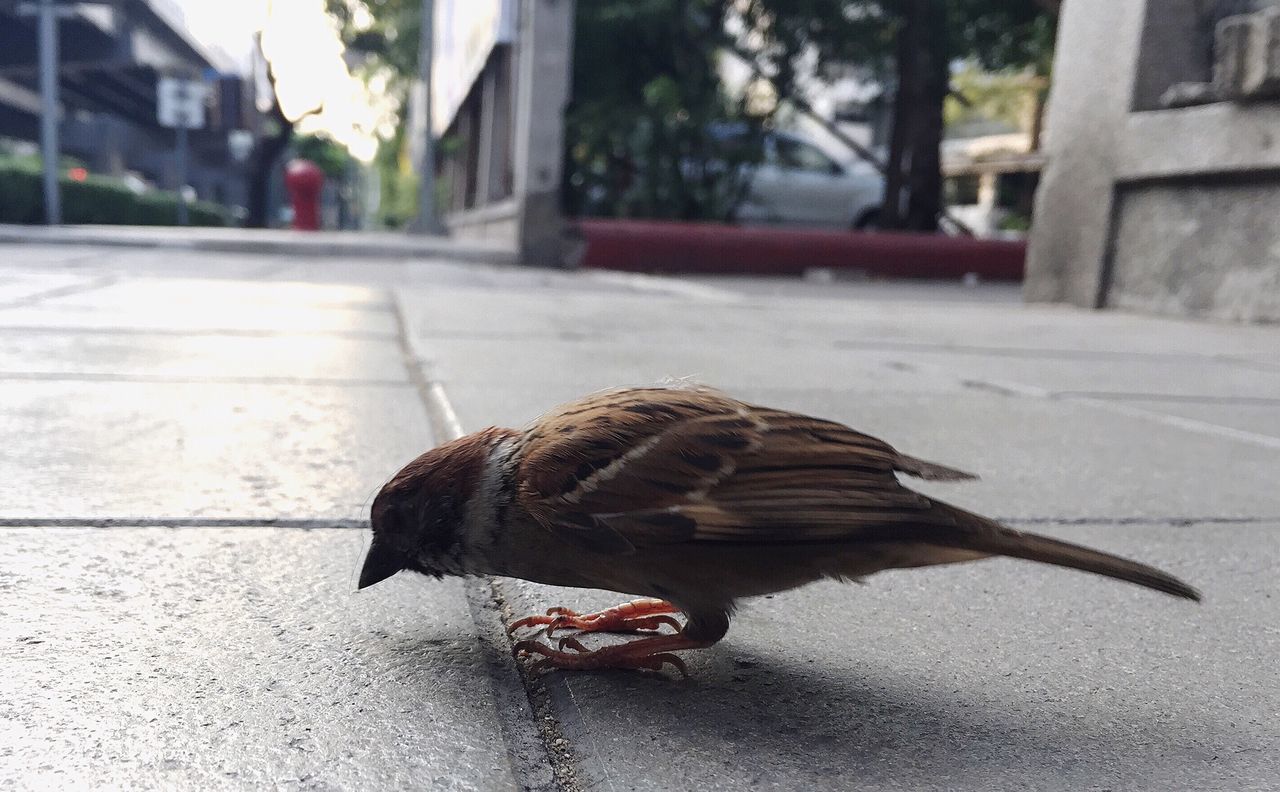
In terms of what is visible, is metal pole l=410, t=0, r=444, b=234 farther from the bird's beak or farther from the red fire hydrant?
the bird's beak

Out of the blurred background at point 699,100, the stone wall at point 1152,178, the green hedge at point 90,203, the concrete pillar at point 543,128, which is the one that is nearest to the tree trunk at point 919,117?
the blurred background at point 699,100

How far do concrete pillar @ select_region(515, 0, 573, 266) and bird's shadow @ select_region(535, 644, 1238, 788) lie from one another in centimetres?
1127

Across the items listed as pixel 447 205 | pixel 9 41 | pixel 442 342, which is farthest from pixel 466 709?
pixel 9 41

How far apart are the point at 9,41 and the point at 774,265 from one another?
34737mm

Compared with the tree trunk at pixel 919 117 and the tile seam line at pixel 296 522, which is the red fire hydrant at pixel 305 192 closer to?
the tree trunk at pixel 919 117

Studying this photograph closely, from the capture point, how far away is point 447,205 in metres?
32.6

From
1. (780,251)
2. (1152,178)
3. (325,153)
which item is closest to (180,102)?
(780,251)

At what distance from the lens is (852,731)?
1.18m

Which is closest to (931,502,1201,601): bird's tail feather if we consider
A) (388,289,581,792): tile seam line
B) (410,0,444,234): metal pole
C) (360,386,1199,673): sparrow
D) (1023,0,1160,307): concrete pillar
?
(360,386,1199,673): sparrow

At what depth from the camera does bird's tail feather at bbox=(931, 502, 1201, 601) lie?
119 cm

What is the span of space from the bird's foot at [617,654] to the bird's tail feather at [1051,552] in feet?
1.12

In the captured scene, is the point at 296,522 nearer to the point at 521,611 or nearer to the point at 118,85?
the point at 521,611

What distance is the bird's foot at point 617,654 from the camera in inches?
52.2

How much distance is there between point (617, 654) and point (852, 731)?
0.98 feet
